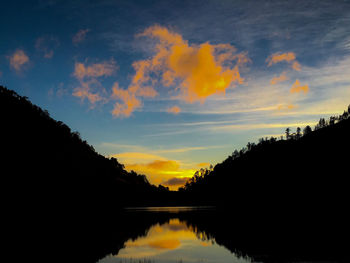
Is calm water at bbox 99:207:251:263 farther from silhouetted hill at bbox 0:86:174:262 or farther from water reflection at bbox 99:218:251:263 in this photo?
silhouetted hill at bbox 0:86:174:262

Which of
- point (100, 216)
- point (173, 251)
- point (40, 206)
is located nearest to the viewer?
point (173, 251)

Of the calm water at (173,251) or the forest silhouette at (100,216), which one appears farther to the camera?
the forest silhouette at (100,216)

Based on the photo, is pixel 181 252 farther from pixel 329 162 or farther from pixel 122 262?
pixel 329 162

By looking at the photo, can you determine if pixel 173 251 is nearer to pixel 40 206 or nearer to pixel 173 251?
pixel 173 251

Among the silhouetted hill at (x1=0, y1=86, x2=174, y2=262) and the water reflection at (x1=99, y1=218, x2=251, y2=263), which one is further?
the silhouetted hill at (x1=0, y1=86, x2=174, y2=262)

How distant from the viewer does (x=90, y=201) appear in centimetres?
18612

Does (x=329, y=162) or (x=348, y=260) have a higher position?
(x=329, y=162)

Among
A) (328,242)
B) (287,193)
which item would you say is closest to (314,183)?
(287,193)

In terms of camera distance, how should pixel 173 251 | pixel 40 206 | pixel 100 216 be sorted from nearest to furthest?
pixel 173 251 < pixel 100 216 < pixel 40 206

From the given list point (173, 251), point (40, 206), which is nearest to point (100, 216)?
point (40, 206)

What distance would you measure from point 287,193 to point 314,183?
1738cm

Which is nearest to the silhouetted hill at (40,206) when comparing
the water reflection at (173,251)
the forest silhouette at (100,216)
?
the forest silhouette at (100,216)

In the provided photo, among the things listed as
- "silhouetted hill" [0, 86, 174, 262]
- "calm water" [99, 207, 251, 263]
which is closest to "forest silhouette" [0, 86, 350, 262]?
"silhouetted hill" [0, 86, 174, 262]

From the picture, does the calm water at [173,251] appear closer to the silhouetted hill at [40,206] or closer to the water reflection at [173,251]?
the water reflection at [173,251]
